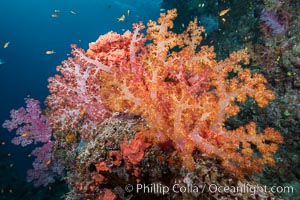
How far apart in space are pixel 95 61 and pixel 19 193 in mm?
15418

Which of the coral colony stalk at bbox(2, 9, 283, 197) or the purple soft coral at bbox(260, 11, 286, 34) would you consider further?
the purple soft coral at bbox(260, 11, 286, 34)

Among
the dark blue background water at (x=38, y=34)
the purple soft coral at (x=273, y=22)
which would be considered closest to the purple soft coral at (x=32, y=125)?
the purple soft coral at (x=273, y=22)

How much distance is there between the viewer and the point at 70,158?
19.1 ft

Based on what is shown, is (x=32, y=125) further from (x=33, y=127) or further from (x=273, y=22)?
(x=273, y=22)

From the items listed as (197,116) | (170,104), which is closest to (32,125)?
(170,104)

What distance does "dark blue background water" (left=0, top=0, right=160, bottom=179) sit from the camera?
147 ft

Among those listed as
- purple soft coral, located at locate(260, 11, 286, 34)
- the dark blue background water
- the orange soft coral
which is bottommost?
the orange soft coral

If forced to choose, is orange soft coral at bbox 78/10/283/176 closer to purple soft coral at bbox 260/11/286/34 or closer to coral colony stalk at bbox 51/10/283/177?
coral colony stalk at bbox 51/10/283/177

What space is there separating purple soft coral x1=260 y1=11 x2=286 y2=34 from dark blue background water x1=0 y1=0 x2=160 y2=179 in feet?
73.5

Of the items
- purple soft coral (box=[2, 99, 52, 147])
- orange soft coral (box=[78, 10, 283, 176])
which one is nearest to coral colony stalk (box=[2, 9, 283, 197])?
orange soft coral (box=[78, 10, 283, 176])

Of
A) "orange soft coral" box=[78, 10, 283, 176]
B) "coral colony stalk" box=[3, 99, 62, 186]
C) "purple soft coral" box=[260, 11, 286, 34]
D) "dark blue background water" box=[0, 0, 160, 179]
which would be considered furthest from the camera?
"dark blue background water" box=[0, 0, 160, 179]

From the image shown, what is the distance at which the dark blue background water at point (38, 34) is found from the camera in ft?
147

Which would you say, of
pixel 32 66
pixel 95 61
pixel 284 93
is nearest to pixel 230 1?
pixel 284 93

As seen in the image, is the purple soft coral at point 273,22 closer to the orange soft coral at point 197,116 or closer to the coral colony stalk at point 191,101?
the coral colony stalk at point 191,101
